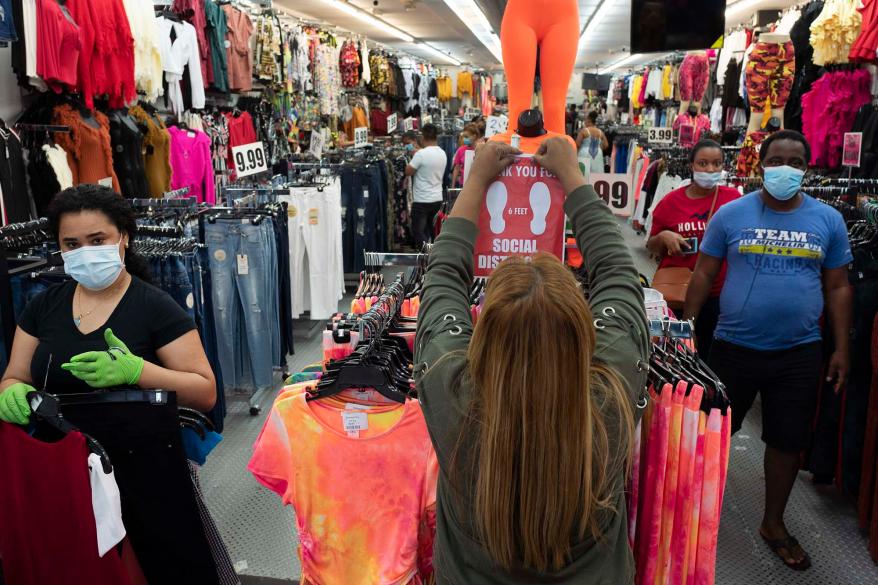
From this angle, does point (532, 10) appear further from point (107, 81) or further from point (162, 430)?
point (107, 81)

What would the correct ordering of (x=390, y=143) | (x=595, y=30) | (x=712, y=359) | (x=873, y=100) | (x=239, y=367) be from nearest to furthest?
(x=712, y=359) → (x=239, y=367) → (x=873, y=100) → (x=390, y=143) → (x=595, y=30)

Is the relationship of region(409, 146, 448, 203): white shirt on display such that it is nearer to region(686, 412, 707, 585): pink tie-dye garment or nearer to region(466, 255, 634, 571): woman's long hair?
A: region(686, 412, 707, 585): pink tie-dye garment

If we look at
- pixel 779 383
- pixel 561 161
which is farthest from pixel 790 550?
pixel 561 161

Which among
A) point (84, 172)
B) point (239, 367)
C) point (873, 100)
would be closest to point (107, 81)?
point (84, 172)

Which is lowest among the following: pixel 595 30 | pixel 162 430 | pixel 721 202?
pixel 162 430

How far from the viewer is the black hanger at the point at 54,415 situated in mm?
1832

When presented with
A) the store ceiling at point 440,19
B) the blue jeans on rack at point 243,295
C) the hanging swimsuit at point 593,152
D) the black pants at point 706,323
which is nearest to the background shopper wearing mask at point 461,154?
the hanging swimsuit at point 593,152

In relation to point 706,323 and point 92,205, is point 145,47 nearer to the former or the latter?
point 92,205

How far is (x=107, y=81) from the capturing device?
517cm

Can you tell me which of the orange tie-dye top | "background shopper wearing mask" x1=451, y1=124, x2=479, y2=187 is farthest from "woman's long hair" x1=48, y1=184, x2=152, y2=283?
"background shopper wearing mask" x1=451, y1=124, x2=479, y2=187

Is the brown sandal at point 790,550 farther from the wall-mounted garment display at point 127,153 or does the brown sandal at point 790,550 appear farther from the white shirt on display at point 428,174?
the white shirt on display at point 428,174

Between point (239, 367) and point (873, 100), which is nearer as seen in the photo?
point (239, 367)

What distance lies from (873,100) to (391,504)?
5.70m

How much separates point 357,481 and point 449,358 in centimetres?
69
